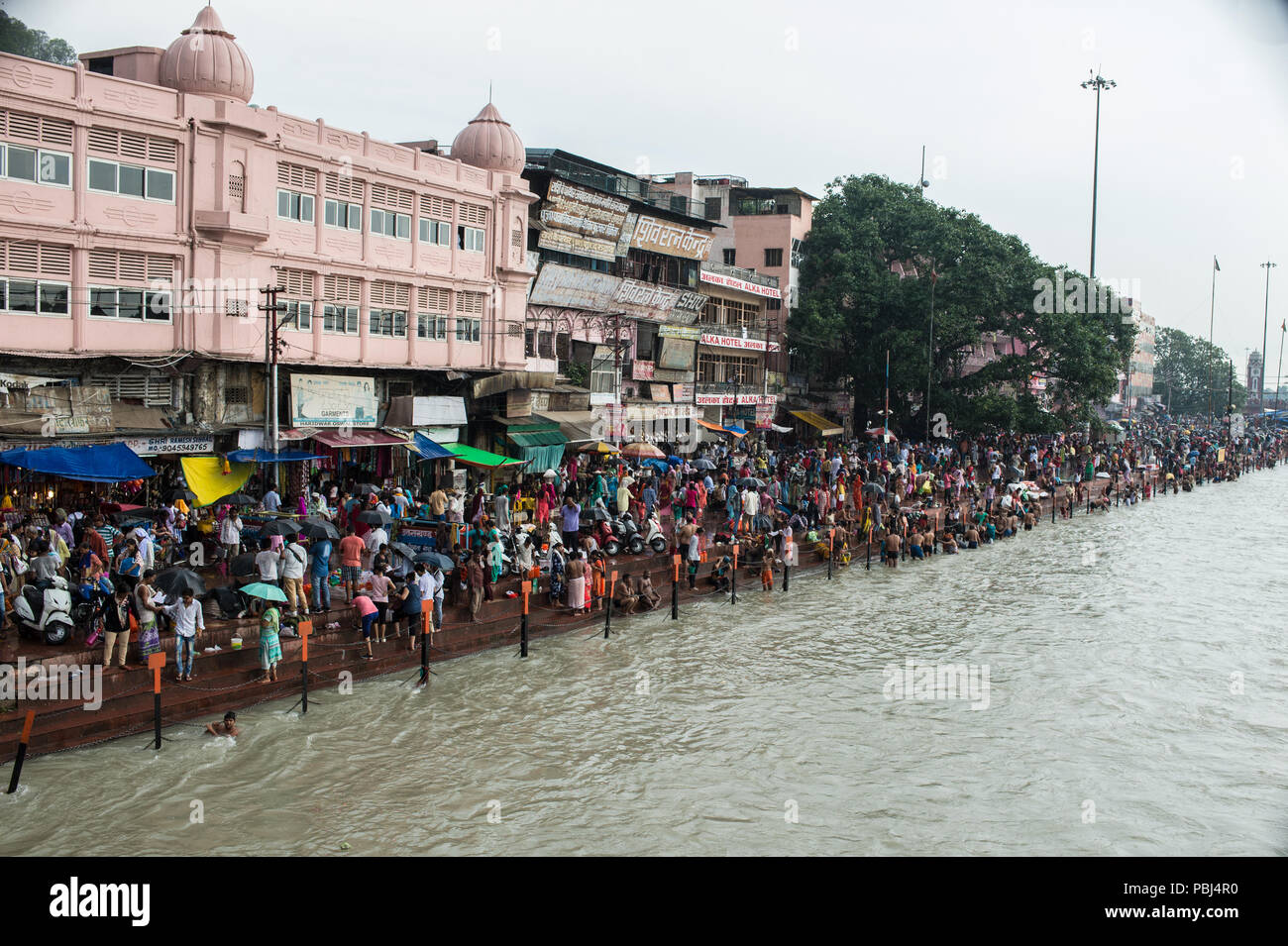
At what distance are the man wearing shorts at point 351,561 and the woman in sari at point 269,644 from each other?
261cm

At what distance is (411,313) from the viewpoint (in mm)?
29859

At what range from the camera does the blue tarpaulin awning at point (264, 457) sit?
23094 mm

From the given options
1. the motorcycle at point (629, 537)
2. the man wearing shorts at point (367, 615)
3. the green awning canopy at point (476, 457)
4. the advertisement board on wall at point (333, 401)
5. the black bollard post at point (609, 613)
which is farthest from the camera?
the green awning canopy at point (476, 457)

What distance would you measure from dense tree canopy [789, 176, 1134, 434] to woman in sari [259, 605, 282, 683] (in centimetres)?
3783

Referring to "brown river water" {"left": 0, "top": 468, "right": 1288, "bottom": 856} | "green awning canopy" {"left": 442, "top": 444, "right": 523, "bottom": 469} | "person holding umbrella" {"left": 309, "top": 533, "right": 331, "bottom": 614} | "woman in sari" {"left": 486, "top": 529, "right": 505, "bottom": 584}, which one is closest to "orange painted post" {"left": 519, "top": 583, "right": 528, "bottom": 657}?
"brown river water" {"left": 0, "top": 468, "right": 1288, "bottom": 856}

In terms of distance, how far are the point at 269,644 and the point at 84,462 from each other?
22.0 ft

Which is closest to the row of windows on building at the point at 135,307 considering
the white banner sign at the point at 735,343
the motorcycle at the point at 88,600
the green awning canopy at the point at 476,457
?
the green awning canopy at the point at 476,457

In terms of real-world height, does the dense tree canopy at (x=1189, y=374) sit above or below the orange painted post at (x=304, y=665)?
above

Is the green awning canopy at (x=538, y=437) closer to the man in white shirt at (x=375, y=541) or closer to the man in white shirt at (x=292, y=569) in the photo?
the man in white shirt at (x=375, y=541)

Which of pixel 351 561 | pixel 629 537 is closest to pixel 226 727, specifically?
pixel 351 561

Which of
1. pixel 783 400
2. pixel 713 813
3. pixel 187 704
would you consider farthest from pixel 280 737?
pixel 783 400

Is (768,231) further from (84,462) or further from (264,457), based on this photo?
(84,462)

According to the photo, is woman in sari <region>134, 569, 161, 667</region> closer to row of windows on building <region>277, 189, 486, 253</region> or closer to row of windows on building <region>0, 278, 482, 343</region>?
row of windows on building <region>0, 278, 482, 343</region>

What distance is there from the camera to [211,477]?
21.8 meters
